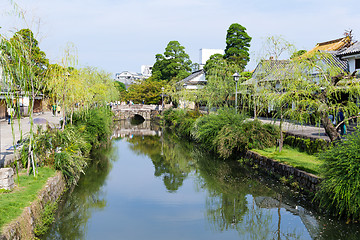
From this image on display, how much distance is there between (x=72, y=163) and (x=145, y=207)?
2804 millimetres

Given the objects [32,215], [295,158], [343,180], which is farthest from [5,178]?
[295,158]

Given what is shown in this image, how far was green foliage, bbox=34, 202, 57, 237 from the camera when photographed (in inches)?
293

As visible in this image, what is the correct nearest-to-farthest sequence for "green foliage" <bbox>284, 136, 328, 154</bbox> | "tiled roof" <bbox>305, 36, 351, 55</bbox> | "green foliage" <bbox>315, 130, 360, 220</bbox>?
"green foliage" <bbox>315, 130, 360, 220</bbox>
"green foliage" <bbox>284, 136, 328, 154</bbox>
"tiled roof" <bbox>305, 36, 351, 55</bbox>

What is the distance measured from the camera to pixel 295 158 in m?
12.9

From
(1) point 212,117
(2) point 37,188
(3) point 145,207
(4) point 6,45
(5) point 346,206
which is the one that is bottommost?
(3) point 145,207

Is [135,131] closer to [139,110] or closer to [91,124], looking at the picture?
[139,110]

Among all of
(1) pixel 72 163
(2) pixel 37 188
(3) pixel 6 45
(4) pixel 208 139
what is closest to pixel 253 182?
(4) pixel 208 139

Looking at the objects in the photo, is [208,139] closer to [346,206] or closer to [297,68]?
[297,68]

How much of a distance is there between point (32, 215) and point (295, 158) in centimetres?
968

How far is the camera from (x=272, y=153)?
14.3 metres

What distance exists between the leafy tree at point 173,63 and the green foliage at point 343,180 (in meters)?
44.9

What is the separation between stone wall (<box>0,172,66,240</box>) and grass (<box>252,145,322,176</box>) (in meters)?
7.87

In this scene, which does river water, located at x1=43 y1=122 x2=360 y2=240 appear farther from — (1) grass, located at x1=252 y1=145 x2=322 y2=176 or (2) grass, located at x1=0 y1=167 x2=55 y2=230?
(2) grass, located at x1=0 y1=167 x2=55 y2=230

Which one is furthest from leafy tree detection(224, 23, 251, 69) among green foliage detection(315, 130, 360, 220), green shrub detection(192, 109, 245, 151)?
green foliage detection(315, 130, 360, 220)
